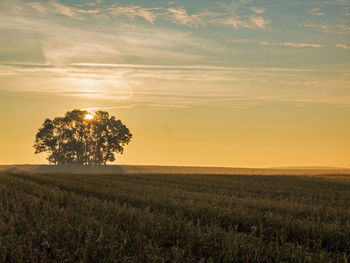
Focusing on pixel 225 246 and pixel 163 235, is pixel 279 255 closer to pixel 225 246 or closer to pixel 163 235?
pixel 225 246

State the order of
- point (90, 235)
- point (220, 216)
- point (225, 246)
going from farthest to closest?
1. point (220, 216)
2. point (90, 235)
3. point (225, 246)

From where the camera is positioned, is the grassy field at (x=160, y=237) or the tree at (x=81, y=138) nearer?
the grassy field at (x=160, y=237)

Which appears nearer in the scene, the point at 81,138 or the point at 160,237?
the point at 160,237

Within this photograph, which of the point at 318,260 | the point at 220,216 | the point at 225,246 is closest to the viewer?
the point at 318,260

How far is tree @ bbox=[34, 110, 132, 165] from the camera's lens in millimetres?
65812

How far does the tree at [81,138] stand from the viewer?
65.8 metres

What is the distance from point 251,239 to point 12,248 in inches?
150

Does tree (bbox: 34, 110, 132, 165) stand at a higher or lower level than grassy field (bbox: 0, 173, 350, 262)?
higher

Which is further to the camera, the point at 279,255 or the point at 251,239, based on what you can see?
the point at 251,239

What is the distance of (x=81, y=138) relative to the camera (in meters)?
66.7

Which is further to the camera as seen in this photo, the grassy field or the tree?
the tree

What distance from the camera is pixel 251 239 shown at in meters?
6.46

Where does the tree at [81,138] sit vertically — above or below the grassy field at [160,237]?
above

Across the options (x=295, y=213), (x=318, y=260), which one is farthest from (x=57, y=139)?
(x=318, y=260)
